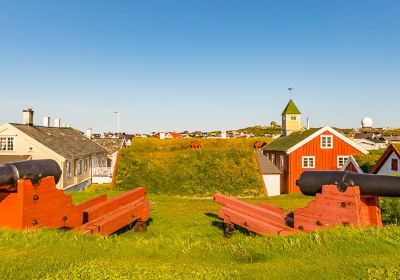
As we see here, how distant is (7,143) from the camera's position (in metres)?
32.6

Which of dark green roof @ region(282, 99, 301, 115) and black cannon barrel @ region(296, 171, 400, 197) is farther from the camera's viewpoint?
dark green roof @ region(282, 99, 301, 115)

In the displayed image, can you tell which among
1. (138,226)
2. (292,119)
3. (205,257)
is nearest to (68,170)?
(138,226)

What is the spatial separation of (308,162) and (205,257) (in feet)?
104

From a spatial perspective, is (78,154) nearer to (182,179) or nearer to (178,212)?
(182,179)

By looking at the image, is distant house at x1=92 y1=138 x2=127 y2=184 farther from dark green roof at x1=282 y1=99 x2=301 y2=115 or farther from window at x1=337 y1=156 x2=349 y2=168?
dark green roof at x1=282 y1=99 x2=301 y2=115

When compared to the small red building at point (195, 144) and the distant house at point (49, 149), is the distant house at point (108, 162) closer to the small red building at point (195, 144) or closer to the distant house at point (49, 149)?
the distant house at point (49, 149)

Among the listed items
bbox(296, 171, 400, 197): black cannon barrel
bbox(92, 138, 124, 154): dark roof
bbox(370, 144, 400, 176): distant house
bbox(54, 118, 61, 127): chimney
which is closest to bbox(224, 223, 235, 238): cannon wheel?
bbox(296, 171, 400, 197): black cannon barrel

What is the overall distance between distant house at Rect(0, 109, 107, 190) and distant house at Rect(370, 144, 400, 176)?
2572 cm

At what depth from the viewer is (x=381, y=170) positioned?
23.3 meters

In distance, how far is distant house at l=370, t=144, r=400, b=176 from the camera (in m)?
21.6

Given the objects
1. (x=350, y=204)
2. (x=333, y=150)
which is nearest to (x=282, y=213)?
(x=350, y=204)

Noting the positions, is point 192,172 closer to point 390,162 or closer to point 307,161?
point 390,162

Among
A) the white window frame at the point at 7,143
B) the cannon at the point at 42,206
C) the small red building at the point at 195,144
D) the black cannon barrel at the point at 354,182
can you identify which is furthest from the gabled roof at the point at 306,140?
the cannon at the point at 42,206

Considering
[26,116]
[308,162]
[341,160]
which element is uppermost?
[26,116]
